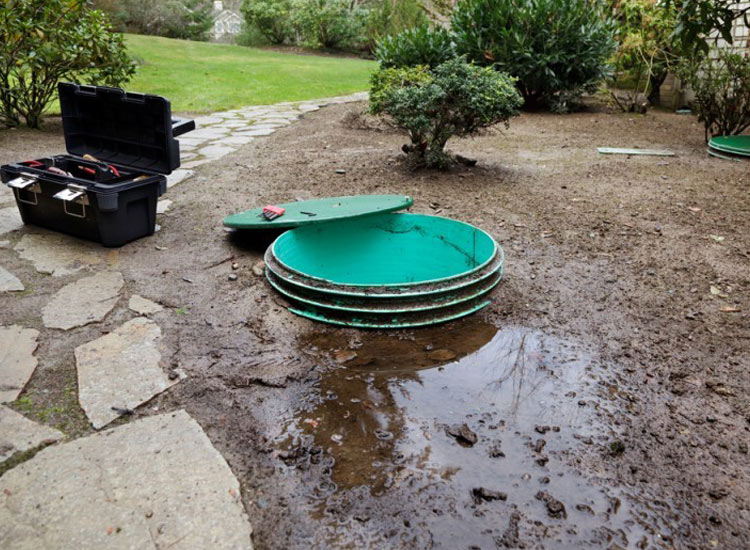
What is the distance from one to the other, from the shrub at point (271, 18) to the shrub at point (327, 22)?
0.76 metres

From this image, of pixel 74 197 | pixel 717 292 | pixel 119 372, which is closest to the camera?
pixel 119 372

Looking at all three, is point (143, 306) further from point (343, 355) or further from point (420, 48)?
point (420, 48)

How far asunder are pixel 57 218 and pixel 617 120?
25.1ft

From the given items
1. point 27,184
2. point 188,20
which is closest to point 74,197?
point 27,184

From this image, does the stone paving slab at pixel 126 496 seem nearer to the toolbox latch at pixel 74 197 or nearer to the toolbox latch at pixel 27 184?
the toolbox latch at pixel 74 197

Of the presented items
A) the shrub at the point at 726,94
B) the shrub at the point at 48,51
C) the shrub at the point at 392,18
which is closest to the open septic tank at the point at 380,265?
the shrub at the point at 48,51

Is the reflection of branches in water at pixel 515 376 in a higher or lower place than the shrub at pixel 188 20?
lower

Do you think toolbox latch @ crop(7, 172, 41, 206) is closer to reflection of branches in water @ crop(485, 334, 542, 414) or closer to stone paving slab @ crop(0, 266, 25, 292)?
stone paving slab @ crop(0, 266, 25, 292)

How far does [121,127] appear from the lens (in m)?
3.89

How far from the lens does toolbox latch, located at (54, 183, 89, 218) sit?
324 cm

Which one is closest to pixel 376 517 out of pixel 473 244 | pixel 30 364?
pixel 30 364

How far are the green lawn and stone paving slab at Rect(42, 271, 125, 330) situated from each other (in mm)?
6065

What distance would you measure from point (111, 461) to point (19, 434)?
1.23 feet

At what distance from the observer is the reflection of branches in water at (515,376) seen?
2260 mm
